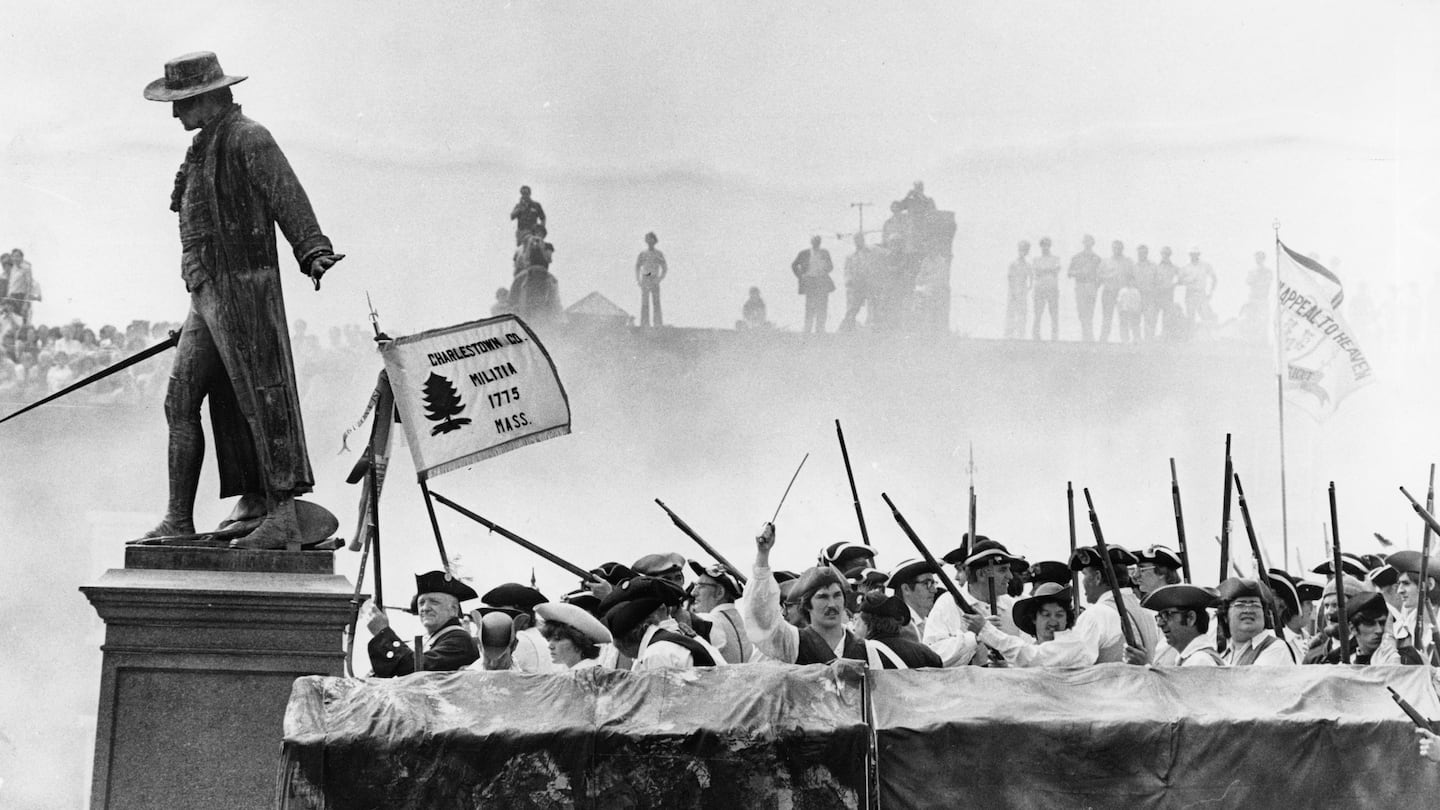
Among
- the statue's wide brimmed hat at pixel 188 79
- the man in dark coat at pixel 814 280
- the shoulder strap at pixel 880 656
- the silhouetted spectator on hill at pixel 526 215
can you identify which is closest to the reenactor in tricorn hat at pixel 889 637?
the shoulder strap at pixel 880 656

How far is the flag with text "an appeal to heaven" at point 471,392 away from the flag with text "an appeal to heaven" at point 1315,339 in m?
6.66

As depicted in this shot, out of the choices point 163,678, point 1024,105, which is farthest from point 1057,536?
point 163,678

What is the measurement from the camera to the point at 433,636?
7.94 m

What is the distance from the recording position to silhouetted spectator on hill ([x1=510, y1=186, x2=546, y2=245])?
2189 centimetres

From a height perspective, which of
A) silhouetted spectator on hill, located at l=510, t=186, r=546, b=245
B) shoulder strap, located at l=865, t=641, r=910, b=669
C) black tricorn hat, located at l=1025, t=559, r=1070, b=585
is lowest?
shoulder strap, located at l=865, t=641, r=910, b=669

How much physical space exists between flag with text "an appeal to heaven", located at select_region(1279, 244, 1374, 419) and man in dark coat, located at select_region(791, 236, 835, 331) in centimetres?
956

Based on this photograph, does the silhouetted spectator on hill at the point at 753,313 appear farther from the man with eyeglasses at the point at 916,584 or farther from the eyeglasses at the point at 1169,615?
the eyeglasses at the point at 1169,615

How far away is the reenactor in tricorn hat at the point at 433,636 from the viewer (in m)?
7.18

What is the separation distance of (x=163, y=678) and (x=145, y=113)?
619 inches

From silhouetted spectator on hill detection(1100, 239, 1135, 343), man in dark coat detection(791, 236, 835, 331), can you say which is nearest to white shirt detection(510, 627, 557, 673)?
man in dark coat detection(791, 236, 835, 331)

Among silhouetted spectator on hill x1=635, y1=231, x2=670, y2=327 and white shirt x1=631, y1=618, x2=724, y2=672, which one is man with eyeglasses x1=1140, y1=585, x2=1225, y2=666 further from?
silhouetted spectator on hill x1=635, y1=231, x2=670, y2=327

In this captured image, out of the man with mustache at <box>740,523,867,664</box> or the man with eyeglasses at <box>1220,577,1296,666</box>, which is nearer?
the man with mustache at <box>740,523,867,664</box>

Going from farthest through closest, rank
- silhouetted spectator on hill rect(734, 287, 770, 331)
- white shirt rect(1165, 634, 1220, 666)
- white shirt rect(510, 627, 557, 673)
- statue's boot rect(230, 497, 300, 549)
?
silhouetted spectator on hill rect(734, 287, 770, 331) < white shirt rect(510, 627, 557, 673) < statue's boot rect(230, 497, 300, 549) < white shirt rect(1165, 634, 1220, 666)

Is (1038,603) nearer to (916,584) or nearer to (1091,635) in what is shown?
(1091,635)
